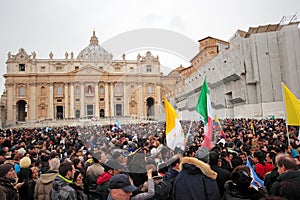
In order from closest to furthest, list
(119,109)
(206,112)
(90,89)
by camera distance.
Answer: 1. (206,112)
2. (119,109)
3. (90,89)

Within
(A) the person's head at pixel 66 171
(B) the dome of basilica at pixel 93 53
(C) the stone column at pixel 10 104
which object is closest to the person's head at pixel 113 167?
(A) the person's head at pixel 66 171

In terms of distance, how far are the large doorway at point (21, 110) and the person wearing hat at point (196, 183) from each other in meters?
63.9

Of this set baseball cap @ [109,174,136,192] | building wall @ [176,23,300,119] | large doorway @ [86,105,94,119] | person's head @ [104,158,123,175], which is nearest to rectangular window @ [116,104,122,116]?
large doorway @ [86,105,94,119]

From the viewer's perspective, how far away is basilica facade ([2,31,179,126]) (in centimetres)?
5591

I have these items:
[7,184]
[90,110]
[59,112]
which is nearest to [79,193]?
[7,184]

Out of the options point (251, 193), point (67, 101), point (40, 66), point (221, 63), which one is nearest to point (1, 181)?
point (251, 193)

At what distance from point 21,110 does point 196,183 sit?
6615 centimetres

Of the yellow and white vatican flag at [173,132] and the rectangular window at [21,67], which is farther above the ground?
the rectangular window at [21,67]

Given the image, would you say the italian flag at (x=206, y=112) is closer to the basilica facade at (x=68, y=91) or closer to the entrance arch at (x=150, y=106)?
the basilica facade at (x=68, y=91)

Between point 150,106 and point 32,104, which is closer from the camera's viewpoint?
point 32,104

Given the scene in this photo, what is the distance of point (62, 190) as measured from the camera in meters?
2.96

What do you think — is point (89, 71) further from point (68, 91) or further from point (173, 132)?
point (173, 132)

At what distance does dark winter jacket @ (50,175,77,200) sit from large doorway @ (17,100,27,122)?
62724 millimetres

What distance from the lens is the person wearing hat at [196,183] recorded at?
2.53m
